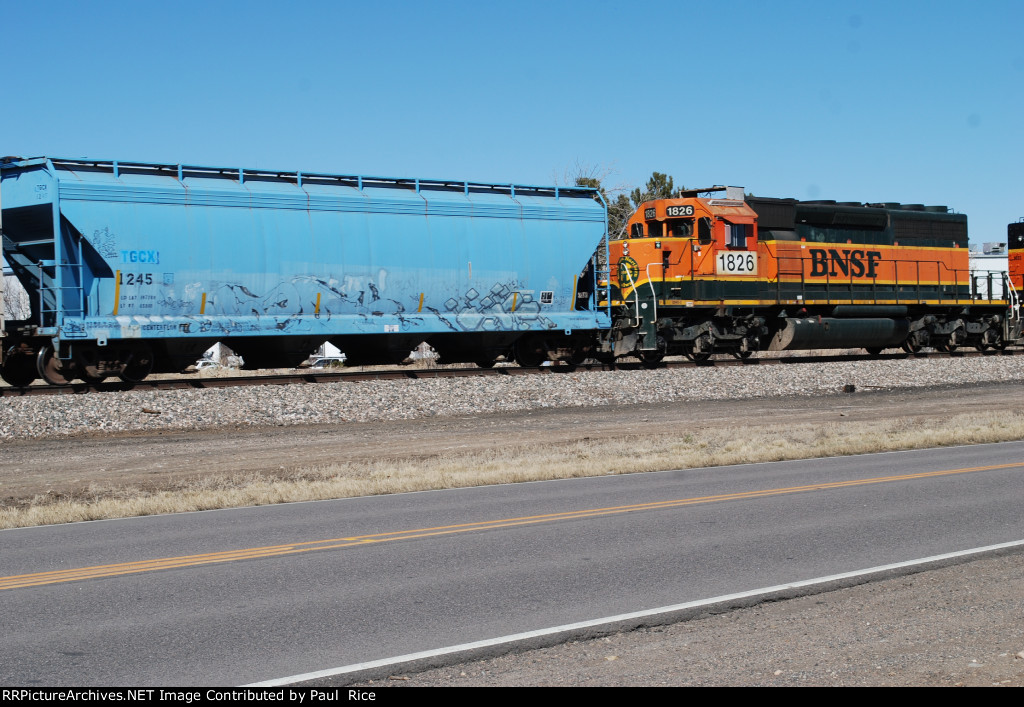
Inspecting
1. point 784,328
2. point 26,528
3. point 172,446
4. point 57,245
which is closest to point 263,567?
point 26,528

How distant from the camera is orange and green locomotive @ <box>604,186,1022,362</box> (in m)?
27.6

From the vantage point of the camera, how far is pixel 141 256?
65.7ft

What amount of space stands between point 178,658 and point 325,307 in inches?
661

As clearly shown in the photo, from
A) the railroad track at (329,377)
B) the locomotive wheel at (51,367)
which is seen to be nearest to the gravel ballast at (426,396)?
the railroad track at (329,377)

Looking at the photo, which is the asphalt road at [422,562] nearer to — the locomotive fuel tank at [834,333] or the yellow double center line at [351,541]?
the yellow double center line at [351,541]

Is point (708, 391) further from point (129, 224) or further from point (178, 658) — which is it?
point (178, 658)

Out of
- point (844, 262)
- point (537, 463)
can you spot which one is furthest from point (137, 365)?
point (844, 262)

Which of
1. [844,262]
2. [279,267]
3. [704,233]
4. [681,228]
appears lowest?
[279,267]

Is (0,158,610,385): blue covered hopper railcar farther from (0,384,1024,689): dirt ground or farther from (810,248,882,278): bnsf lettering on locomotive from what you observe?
(0,384,1024,689): dirt ground

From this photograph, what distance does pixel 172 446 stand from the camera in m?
16.1

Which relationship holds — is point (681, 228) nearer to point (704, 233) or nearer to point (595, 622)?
point (704, 233)

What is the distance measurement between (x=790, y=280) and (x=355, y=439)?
17051 mm

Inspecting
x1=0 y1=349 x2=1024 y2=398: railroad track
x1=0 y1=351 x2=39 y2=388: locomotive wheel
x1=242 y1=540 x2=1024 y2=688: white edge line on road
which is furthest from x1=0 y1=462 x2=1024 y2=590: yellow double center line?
x1=0 y1=351 x2=39 y2=388: locomotive wheel

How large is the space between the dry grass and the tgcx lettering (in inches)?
326
